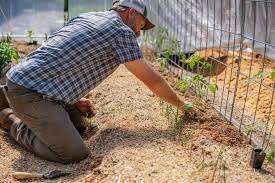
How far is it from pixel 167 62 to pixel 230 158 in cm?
245

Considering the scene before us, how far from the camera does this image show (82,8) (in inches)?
258

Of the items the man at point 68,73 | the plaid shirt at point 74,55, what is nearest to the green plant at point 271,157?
the man at point 68,73

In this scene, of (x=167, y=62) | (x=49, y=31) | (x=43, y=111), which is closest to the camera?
(x=43, y=111)

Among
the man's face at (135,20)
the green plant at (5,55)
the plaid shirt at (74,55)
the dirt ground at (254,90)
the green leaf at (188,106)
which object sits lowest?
the dirt ground at (254,90)

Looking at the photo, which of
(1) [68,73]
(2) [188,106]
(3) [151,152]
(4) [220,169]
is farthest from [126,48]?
(4) [220,169]

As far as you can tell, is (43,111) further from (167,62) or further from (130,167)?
(167,62)

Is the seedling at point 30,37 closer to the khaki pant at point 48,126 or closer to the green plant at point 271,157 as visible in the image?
the khaki pant at point 48,126

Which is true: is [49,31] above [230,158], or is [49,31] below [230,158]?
above

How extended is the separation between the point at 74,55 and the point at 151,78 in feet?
1.62

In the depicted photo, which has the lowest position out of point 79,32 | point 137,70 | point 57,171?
point 57,171

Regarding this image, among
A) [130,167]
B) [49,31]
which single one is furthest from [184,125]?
[49,31]

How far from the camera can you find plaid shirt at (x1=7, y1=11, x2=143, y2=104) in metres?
2.63

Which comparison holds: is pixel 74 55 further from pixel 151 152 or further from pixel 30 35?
pixel 30 35

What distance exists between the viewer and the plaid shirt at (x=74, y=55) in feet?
8.63
